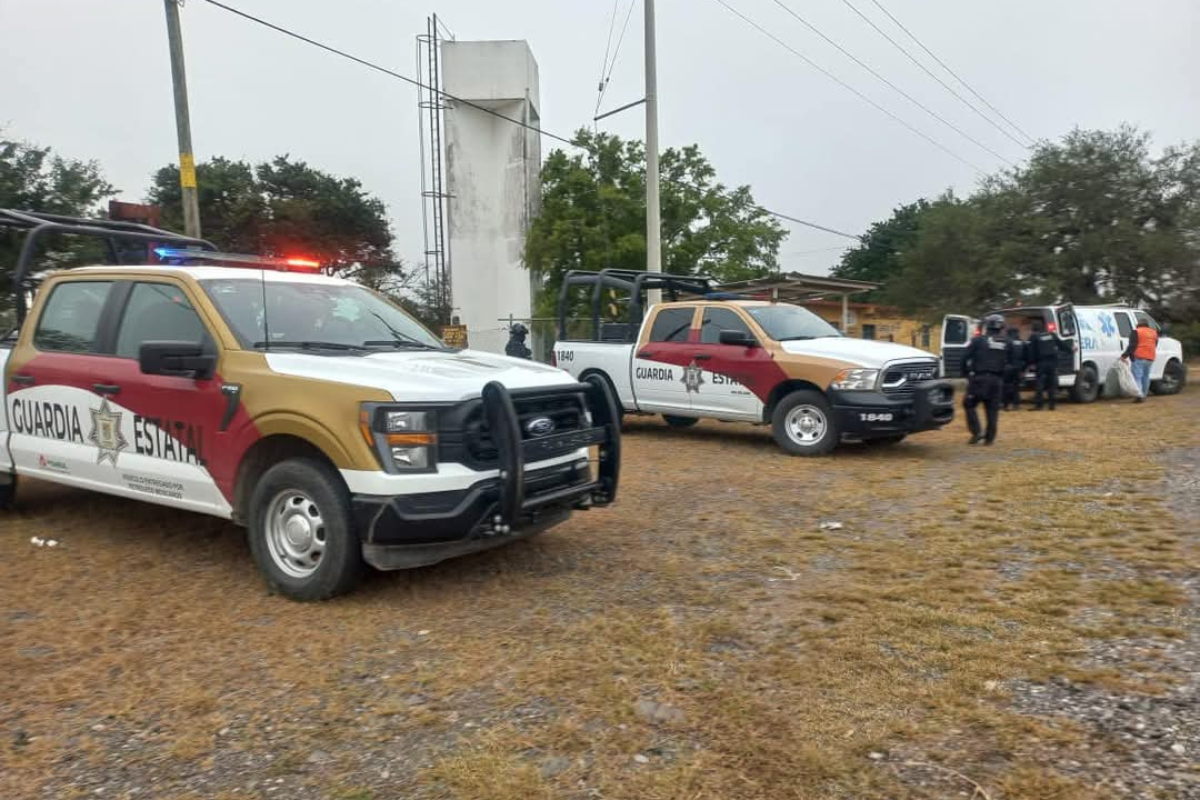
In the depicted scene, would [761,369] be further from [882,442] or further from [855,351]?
[882,442]

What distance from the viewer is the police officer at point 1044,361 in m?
14.9

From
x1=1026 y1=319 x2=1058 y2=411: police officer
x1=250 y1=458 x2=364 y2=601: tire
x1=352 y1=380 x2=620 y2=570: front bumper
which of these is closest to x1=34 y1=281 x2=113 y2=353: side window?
x1=250 y1=458 x2=364 y2=601: tire

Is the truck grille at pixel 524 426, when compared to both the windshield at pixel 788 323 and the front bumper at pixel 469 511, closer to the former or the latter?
the front bumper at pixel 469 511

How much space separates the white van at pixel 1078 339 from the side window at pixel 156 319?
44.1 feet

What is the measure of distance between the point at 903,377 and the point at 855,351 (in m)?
→ 0.59

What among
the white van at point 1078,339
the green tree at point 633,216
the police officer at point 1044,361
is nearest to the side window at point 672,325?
the white van at point 1078,339

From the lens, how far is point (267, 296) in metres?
5.34

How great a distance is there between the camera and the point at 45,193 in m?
14.2

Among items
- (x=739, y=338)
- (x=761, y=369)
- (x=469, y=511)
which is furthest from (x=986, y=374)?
(x=469, y=511)

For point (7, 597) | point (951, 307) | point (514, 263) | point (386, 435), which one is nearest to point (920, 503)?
point (386, 435)

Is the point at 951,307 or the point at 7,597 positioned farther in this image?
the point at 951,307

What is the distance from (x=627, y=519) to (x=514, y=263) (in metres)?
31.8

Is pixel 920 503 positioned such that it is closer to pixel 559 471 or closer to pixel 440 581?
pixel 559 471

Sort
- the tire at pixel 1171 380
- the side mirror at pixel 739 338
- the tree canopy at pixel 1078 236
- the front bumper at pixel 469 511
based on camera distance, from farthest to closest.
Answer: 1. the tree canopy at pixel 1078 236
2. the tire at pixel 1171 380
3. the side mirror at pixel 739 338
4. the front bumper at pixel 469 511
